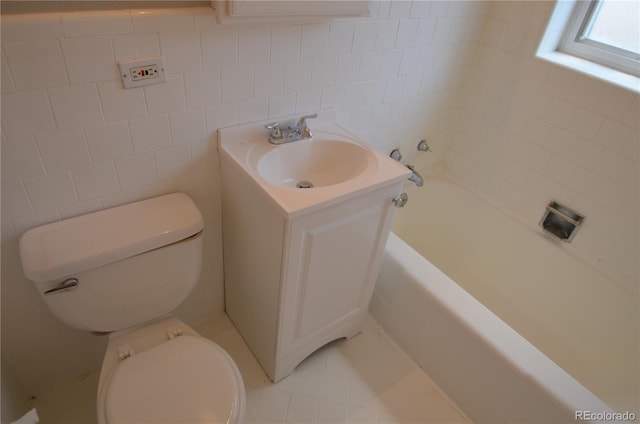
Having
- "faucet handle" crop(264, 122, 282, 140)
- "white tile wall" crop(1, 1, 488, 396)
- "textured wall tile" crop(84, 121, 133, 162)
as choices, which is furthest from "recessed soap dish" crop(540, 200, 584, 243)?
"textured wall tile" crop(84, 121, 133, 162)

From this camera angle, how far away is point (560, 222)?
5.96 ft

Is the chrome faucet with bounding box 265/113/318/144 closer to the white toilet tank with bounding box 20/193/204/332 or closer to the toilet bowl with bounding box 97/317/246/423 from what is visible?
the white toilet tank with bounding box 20/193/204/332

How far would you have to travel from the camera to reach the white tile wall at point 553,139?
1562 mm

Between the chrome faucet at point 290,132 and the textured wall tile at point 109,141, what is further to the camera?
the chrome faucet at point 290,132

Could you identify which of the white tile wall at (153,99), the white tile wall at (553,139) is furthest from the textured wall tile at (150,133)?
the white tile wall at (553,139)

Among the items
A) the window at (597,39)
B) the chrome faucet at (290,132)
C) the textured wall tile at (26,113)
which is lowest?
the chrome faucet at (290,132)

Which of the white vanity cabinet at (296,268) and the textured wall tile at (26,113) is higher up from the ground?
the textured wall tile at (26,113)

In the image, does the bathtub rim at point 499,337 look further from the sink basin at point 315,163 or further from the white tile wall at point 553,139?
the white tile wall at point 553,139

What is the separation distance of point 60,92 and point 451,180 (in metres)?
1.88

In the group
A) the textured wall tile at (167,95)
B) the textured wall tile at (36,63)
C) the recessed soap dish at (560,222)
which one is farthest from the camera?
the recessed soap dish at (560,222)

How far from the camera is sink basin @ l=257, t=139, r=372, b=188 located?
1377 mm

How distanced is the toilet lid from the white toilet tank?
16 cm

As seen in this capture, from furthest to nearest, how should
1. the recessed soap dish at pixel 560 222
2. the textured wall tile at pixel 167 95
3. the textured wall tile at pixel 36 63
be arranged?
the recessed soap dish at pixel 560 222 → the textured wall tile at pixel 167 95 → the textured wall tile at pixel 36 63

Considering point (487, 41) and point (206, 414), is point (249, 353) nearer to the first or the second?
point (206, 414)
